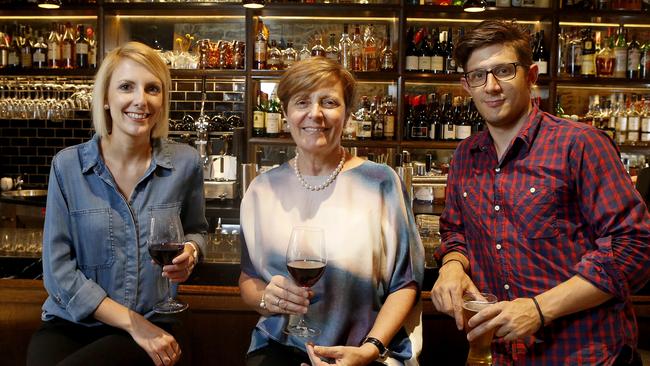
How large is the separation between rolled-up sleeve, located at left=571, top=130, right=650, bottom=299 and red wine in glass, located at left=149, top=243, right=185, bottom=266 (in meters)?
1.00

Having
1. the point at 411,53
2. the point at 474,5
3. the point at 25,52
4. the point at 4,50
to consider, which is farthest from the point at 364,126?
the point at 4,50

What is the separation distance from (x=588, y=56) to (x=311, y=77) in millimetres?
3920

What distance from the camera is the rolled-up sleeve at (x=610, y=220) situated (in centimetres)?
155

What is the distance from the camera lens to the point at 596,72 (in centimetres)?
510

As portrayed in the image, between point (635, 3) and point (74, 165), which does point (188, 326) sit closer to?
point (74, 165)

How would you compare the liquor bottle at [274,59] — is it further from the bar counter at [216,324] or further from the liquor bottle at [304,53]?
the bar counter at [216,324]

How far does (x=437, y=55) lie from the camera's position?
509 cm

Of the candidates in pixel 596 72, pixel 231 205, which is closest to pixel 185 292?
pixel 231 205

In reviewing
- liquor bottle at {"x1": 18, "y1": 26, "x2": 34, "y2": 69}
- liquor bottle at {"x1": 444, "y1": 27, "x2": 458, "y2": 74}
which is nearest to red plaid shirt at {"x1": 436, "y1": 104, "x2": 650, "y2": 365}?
liquor bottle at {"x1": 444, "y1": 27, "x2": 458, "y2": 74}

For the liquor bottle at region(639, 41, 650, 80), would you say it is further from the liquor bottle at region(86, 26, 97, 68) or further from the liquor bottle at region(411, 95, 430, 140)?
the liquor bottle at region(86, 26, 97, 68)

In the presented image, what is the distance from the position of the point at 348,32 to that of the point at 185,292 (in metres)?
3.35

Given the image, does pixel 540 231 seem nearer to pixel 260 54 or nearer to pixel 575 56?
pixel 260 54

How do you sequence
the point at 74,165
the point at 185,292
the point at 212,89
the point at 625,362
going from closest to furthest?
the point at 625,362
the point at 74,165
the point at 185,292
the point at 212,89

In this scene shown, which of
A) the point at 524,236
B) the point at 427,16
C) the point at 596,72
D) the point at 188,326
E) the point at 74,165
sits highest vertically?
the point at 427,16
